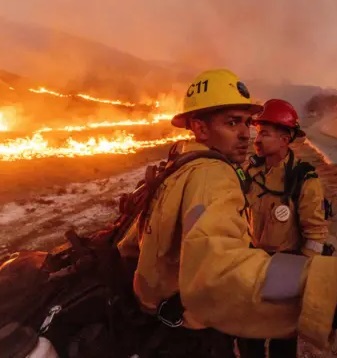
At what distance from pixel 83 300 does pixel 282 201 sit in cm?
216

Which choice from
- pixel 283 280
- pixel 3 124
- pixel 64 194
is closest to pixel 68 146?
pixel 3 124

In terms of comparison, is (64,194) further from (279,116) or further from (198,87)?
(198,87)

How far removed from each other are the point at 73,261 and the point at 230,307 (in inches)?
58.7

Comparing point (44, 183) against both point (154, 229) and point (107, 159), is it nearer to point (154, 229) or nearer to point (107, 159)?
point (107, 159)

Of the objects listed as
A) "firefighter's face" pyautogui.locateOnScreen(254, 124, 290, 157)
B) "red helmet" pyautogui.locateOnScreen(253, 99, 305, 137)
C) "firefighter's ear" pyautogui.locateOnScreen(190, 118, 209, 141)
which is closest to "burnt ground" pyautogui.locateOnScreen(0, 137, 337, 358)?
"firefighter's face" pyautogui.locateOnScreen(254, 124, 290, 157)

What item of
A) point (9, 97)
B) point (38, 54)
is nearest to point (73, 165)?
point (9, 97)

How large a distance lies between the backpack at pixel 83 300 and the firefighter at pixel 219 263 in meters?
0.12

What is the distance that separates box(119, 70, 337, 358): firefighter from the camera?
1319mm

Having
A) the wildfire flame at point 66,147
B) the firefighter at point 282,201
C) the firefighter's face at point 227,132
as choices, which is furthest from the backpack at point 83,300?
the wildfire flame at point 66,147

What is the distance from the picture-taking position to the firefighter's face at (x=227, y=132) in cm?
233

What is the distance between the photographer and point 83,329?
220 centimetres

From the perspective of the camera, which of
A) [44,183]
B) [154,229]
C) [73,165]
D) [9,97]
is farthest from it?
[9,97]

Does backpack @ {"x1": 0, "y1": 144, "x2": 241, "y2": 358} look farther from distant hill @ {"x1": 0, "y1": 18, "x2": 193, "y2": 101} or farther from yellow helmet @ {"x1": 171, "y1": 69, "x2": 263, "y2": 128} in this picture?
distant hill @ {"x1": 0, "y1": 18, "x2": 193, "y2": 101}

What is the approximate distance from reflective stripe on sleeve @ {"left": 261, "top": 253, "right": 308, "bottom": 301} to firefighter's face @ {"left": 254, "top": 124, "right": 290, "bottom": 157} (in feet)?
8.70
